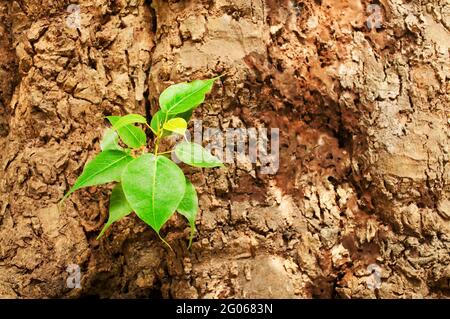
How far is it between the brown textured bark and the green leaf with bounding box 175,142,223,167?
0.17 m

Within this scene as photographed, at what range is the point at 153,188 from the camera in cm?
96

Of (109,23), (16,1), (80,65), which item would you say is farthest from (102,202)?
(16,1)

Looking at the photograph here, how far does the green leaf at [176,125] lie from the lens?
41.0 inches

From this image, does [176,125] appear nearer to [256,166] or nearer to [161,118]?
[161,118]

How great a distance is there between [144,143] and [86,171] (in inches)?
6.2

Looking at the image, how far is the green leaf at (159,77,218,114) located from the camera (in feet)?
3.55

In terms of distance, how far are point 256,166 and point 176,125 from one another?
265 millimetres

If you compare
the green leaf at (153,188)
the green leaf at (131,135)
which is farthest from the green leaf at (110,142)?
the green leaf at (153,188)

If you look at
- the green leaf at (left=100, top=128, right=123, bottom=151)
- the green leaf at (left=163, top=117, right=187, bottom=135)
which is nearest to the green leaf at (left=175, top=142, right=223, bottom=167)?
the green leaf at (left=163, top=117, right=187, bottom=135)

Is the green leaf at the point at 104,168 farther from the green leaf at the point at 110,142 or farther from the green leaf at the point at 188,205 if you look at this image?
the green leaf at the point at 188,205

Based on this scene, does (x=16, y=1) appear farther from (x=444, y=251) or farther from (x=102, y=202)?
(x=444, y=251)

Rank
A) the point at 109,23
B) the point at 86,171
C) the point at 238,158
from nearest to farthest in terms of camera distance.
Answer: the point at 86,171 → the point at 238,158 → the point at 109,23
